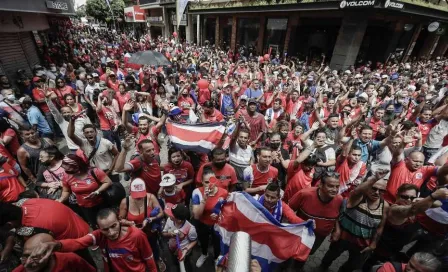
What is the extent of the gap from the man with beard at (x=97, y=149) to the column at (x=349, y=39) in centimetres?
1442

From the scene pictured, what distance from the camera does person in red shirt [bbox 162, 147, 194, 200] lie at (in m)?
3.66

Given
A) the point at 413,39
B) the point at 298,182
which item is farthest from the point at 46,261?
the point at 413,39


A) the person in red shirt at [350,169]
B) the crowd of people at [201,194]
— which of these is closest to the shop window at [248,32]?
the crowd of people at [201,194]

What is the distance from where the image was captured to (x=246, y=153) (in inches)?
163

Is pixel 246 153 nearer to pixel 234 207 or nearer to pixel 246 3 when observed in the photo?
pixel 234 207

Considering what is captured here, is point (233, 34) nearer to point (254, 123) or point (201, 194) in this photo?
point (254, 123)

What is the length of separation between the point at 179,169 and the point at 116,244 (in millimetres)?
1512

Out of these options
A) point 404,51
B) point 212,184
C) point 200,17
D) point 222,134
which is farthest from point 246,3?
point 212,184

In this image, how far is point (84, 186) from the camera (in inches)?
126

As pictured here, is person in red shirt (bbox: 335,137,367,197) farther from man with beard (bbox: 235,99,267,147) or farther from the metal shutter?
the metal shutter

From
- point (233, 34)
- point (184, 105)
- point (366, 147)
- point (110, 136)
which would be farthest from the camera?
point (233, 34)

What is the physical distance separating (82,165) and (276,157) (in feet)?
10.1

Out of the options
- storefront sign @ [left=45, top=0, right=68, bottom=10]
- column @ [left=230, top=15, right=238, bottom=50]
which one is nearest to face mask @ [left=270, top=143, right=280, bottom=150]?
storefront sign @ [left=45, top=0, right=68, bottom=10]

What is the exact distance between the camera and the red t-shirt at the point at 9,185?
126 inches
